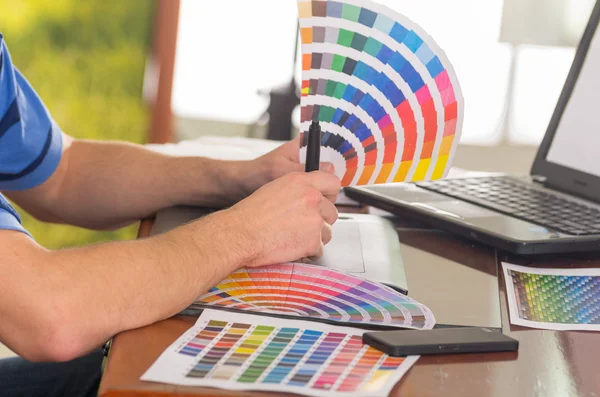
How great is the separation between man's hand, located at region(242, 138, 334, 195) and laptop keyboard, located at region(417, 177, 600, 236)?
0.25m

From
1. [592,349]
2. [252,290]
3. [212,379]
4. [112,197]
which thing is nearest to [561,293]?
[592,349]

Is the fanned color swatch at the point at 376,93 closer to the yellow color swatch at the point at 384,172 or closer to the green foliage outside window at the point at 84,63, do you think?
the yellow color swatch at the point at 384,172

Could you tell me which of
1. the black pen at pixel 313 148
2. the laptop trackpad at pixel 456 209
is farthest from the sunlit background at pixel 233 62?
the black pen at pixel 313 148

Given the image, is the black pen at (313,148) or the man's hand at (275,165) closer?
the black pen at (313,148)

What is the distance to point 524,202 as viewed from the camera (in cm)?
126

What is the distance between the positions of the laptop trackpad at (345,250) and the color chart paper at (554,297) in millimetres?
172

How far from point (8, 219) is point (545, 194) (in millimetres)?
812

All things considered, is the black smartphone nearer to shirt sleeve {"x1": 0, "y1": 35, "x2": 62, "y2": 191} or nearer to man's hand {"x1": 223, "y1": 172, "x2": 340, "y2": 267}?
man's hand {"x1": 223, "y1": 172, "x2": 340, "y2": 267}

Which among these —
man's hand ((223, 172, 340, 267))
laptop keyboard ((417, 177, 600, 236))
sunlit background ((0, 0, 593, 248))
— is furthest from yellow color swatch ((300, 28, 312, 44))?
sunlit background ((0, 0, 593, 248))

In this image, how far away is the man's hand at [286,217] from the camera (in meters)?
0.92

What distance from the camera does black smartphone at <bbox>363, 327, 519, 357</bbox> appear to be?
0.75 metres

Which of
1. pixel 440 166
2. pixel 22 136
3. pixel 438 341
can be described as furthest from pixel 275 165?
pixel 438 341

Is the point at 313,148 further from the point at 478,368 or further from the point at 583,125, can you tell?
the point at 583,125

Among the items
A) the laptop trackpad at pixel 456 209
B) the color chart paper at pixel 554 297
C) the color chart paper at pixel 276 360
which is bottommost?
the color chart paper at pixel 276 360
